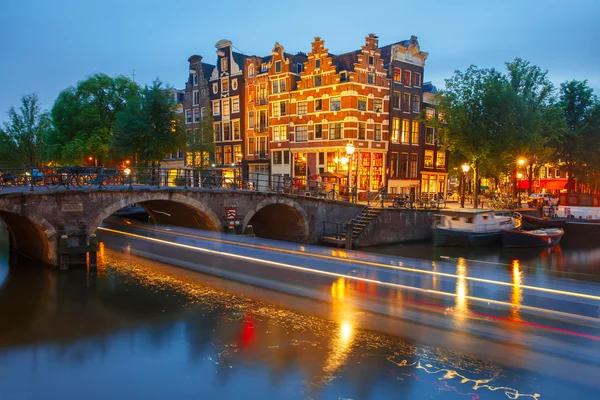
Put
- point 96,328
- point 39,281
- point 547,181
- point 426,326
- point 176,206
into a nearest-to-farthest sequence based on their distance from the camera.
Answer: point 426,326
point 96,328
point 39,281
point 176,206
point 547,181

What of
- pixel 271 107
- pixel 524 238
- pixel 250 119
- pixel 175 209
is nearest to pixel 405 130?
pixel 271 107

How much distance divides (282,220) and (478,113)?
60.4 feet

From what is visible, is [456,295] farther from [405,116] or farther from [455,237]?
[405,116]

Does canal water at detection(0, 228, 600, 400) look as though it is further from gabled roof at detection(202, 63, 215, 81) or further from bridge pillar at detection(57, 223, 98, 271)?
gabled roof at detection(202, 63, 215, 81)

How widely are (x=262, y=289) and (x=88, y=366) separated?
22.2 ft

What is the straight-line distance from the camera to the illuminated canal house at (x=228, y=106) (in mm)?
51531

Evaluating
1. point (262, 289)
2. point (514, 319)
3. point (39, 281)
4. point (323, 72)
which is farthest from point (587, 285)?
point (323, 72)

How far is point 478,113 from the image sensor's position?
38000 millimetres

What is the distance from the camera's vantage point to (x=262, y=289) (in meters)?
17.0

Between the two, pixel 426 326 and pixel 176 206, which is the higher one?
pixel 176 206

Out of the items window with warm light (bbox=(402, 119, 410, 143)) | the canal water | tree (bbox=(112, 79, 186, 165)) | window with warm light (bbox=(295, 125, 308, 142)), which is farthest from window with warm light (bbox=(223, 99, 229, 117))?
the canal water

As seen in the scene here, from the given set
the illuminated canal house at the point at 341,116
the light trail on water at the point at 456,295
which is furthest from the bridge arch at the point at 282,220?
the illuminated canal house at the point at 341,116

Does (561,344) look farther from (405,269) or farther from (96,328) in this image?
(96,328)

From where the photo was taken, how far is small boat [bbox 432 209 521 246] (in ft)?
103
